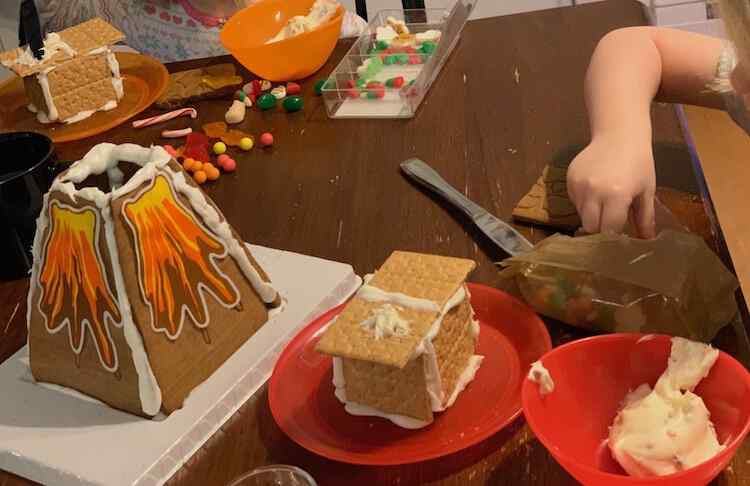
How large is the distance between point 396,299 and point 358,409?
0.31 feet

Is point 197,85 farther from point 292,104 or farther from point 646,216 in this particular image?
point 646,216

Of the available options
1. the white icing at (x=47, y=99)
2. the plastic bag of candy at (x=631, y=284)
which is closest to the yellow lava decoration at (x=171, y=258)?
the plastic bag of candy at (x=631, y=284)

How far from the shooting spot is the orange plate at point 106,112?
4.09ft

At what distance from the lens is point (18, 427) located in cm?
73

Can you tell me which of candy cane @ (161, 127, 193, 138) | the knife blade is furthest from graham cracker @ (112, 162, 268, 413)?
candy cane @ (161, 127, 193, 138)

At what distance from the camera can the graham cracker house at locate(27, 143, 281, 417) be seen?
700 mm

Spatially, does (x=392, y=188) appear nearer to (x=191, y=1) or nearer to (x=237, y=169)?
(x=237, y=169)

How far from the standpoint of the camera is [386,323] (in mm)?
640

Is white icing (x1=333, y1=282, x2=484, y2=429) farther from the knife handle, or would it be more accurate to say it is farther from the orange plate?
the orange plate

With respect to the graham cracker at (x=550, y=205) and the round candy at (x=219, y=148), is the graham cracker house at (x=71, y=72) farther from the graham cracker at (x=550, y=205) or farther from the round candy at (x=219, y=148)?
the graham cracker at (x=550, y=205)

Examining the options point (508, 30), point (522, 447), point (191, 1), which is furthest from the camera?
point (191, 1)

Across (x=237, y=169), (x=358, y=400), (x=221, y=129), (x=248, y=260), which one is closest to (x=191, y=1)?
(x=221, y=129)

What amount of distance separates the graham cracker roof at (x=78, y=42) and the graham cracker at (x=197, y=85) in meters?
0.11

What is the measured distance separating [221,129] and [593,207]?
0.59 metres
